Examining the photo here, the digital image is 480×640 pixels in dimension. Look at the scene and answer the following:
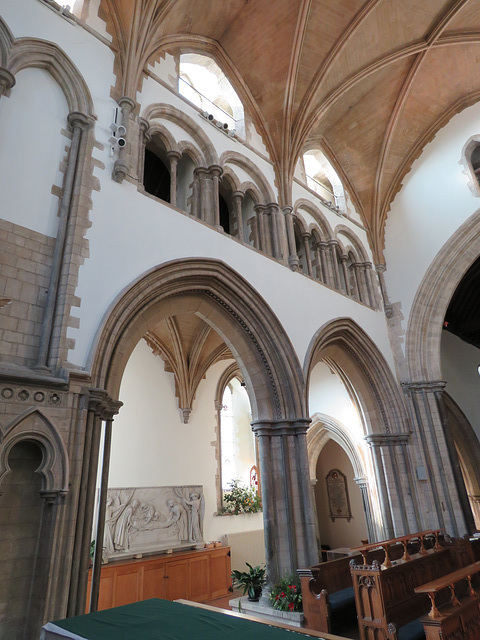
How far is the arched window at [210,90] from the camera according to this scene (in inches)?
346

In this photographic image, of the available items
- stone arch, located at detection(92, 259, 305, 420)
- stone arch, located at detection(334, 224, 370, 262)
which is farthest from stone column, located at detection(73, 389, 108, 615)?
stone arch, located at detection(334, 224, 370, 262)

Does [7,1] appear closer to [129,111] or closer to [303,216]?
[129,111]

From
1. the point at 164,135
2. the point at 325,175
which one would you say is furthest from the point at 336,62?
the point at 164,135

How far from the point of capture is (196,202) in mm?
7484

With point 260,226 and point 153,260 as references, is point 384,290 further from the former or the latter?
point 153,260

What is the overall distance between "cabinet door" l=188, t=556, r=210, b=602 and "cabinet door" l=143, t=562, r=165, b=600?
75cm

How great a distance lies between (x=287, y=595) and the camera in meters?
5.82

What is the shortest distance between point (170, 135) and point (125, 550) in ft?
26.8

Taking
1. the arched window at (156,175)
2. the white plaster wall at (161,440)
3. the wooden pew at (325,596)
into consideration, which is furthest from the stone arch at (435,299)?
the arched window at (156,175)

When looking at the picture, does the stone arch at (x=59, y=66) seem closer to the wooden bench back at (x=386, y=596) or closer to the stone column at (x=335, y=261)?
the stone column at (x=335, y=261)

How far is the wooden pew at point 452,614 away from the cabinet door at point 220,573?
257 inches

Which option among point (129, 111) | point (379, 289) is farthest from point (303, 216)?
point (129, 111)

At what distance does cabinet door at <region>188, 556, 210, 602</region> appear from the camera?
9.18 m

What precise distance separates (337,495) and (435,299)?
864 centimetres
